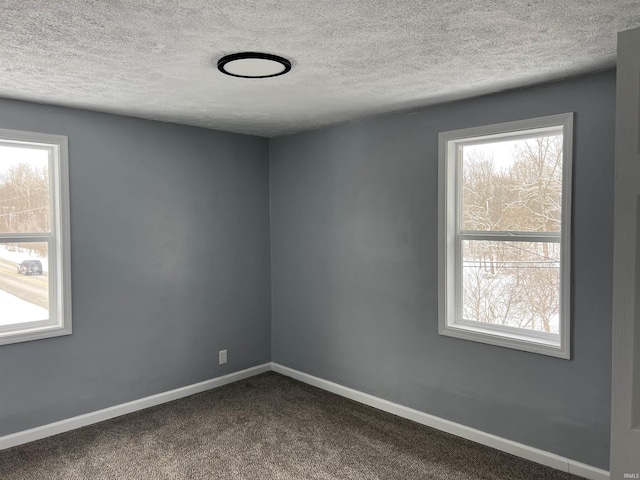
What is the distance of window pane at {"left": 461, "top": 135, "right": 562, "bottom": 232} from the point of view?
2938 millimetres

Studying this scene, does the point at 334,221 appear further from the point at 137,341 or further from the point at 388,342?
the point at 137,341

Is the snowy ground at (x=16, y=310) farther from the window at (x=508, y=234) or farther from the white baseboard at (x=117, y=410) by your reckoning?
the window at (x=508, y=234)

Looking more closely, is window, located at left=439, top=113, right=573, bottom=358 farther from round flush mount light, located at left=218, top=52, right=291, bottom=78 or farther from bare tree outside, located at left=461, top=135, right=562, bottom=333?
round flush mount light, located at left=218, top=52, right=291, bottom=78

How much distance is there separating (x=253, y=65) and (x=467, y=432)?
8.95ft

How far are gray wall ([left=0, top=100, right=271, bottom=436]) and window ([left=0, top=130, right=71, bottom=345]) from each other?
78 millimetres

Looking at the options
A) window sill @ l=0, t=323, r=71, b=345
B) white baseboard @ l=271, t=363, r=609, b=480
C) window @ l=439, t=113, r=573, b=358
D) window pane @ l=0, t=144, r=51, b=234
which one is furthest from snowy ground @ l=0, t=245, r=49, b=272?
window @ l=439, t=113, r=573, b=358

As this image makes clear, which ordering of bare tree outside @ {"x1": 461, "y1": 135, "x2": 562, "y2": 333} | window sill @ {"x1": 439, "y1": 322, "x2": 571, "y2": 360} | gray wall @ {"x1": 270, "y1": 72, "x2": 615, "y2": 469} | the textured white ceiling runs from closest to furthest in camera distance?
the textured white ceiling → gray wall @ {"x1": 270, "y1": 72, "x2": 615, "y2": 469} → window sill @ {"x1": 439, "y1": 322, "x2": 571, "y2": 360} → bare tree outside @ {"x1": 461, "y1": 135, "x2": 562, "y2": 333}

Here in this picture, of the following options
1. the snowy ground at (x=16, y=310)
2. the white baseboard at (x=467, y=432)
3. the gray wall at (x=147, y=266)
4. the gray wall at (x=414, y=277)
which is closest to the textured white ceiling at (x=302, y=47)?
the gray wall at (x=414, y=277)

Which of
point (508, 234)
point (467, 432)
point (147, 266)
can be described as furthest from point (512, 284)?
point (147, 266)

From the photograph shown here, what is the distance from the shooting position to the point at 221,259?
434 cm

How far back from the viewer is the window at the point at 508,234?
289 centimetres

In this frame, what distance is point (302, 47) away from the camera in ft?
7.25

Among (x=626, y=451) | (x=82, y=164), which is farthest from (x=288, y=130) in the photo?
(x=626, y=451)

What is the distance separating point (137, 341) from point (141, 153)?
1505 millimetres
